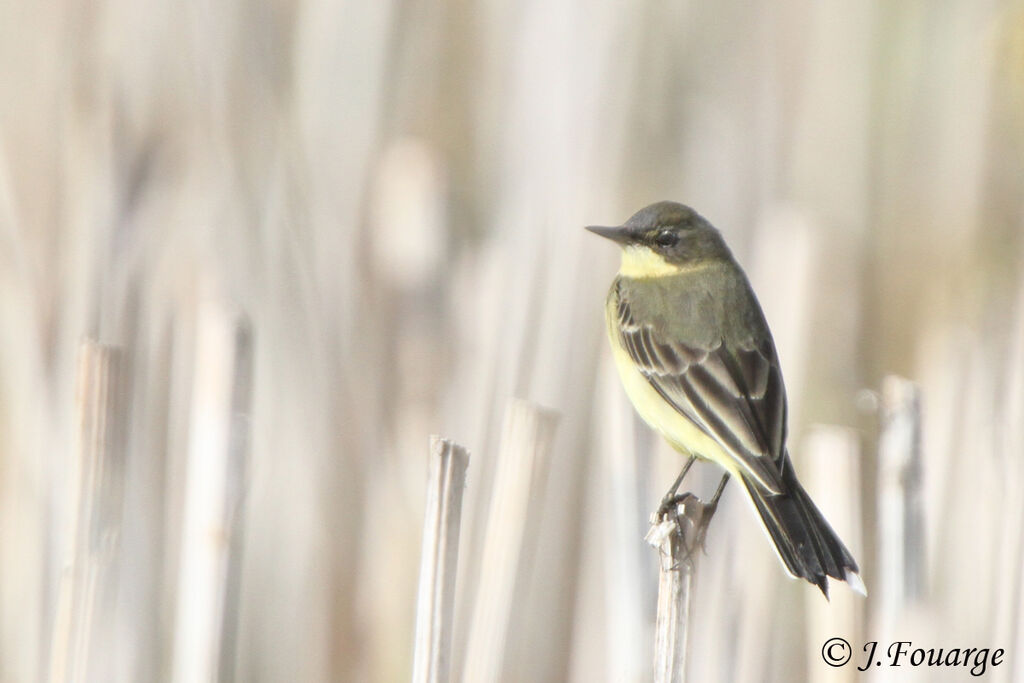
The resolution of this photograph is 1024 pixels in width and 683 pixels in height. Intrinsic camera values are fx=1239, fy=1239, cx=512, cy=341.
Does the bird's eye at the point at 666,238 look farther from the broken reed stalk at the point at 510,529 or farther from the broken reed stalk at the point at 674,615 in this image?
the broken reed stalk at the point at 674,615

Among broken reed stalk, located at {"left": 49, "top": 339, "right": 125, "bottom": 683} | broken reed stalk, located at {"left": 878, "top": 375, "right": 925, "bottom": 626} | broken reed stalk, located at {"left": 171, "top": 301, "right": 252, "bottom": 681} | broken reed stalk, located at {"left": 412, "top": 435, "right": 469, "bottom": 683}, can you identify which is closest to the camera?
broken reed stalk, located at {"left": 412, "top": 435, "right": 469, "bottom": 683}

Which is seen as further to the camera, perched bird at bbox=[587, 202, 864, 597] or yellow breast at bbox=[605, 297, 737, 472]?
yellow breast at bbox=[605, 297, 737, 472]

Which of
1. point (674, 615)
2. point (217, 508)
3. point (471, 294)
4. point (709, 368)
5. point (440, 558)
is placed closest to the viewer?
point (440, 558)

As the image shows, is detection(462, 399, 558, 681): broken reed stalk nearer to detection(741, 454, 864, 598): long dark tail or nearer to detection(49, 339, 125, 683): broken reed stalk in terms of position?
detection(741, 454, 864, 598): long dark tail

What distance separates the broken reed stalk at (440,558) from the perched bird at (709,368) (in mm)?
679

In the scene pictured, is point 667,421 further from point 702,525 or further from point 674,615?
point 674,615

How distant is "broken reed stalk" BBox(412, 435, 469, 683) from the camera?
2.06 m

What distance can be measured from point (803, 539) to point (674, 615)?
0.35 meters

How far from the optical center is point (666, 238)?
326 cm

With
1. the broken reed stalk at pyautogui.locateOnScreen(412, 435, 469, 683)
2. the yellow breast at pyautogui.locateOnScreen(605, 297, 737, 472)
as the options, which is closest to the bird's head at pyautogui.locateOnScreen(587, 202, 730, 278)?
the yellow breast at pyautogui.locateOnScreen(605, 297, 737, 472)

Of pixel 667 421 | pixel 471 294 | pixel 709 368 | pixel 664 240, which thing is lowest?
pixel 667 421

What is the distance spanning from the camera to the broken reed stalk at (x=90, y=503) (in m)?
2.30

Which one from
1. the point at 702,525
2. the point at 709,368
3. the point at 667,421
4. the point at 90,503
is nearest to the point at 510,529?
the point at 702,525

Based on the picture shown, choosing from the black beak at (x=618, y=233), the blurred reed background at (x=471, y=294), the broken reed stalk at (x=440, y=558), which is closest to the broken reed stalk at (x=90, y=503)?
the blurred reed background at (x=471, y=294)
